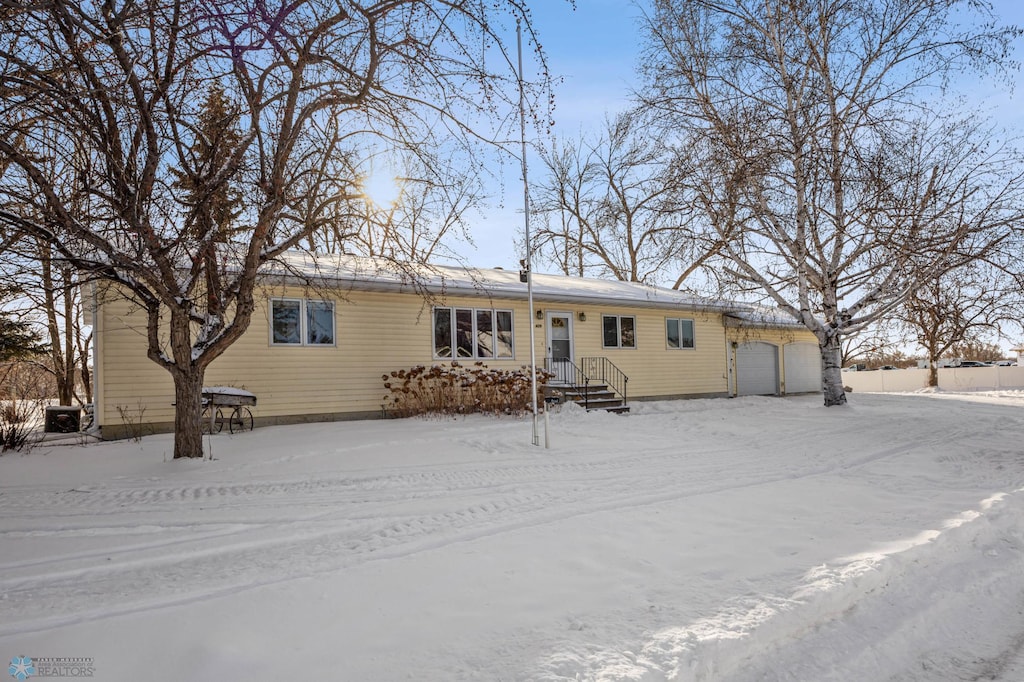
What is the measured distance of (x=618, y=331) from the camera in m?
17.8

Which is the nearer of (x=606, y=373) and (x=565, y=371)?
(x=565, y=371)

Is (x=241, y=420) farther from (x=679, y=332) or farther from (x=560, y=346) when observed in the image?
(x=679, y=332)

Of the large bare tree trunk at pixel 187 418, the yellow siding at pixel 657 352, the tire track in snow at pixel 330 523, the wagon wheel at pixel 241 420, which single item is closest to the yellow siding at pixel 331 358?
the yellow siding at pixel 657 352

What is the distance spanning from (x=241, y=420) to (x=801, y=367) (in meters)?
19.4

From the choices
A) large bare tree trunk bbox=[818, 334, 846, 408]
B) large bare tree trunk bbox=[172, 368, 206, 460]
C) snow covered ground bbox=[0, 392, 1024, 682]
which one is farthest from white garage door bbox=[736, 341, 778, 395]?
large bare tree trunk bbox=[172, 368, 206, 460]

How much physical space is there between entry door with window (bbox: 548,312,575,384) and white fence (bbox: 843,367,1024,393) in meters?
18.6

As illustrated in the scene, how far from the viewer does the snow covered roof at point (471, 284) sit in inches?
480

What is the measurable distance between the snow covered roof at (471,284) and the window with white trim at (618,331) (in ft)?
1.95

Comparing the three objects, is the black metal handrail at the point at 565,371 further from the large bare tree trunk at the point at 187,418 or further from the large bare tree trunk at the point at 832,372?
the large bare tree trunk at the point at 187,418

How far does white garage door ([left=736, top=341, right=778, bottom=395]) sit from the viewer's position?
21.0m

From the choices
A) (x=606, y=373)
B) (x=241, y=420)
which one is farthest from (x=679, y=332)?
(x=241, y=420)

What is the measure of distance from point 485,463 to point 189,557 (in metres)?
4.31

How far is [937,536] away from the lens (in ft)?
15.7

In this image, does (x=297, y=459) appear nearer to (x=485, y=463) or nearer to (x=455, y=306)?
(x=485, y=463)
